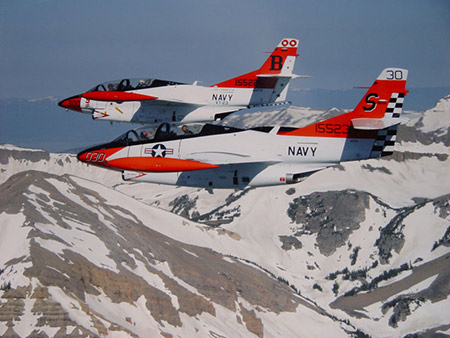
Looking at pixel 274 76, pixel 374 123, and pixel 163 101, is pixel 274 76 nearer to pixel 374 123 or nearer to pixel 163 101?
pixel 163 101

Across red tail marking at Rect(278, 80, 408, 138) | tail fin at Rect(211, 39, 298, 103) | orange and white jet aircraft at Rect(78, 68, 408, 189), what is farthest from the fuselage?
tail fin at Rect(211, 39, 298, 103)

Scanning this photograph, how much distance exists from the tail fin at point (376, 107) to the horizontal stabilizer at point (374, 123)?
59mm

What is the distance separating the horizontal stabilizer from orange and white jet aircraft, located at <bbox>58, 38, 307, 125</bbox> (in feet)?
43.2

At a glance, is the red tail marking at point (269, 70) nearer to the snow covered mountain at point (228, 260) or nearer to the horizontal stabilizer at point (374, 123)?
the snow covered mountain at point (228, 260)

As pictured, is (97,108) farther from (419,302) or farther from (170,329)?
(419,302)

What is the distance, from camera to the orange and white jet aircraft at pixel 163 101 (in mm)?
47812

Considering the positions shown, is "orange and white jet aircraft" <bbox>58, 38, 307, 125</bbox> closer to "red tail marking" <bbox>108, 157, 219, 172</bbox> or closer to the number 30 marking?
"red tail marking" <bbox>108, 157, 219, 172</bbox>

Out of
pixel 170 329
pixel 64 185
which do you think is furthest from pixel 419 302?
pixel 64 185

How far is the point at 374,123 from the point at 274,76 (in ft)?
47.3

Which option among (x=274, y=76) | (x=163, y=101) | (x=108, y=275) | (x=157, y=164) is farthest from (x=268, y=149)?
(x=108, y=275)

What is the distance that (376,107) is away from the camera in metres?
39.1

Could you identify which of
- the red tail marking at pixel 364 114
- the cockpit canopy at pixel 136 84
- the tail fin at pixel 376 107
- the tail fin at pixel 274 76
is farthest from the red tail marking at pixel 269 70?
the tail fin at pixel 376 107

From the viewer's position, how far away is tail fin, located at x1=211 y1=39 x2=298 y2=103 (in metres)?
51.2

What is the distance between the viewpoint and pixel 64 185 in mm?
116500
